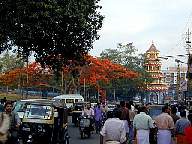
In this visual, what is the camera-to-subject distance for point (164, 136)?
47.8 feet

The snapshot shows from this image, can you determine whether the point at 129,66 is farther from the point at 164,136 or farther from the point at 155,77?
the point at 164,136

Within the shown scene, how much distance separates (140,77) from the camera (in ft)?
343

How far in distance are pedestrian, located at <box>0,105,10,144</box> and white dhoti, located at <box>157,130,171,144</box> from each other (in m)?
4.66

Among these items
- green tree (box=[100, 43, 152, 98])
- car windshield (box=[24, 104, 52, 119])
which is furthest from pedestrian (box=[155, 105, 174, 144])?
green tree (box=[100, 43, 152, 98])

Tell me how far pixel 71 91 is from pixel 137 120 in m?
62.7

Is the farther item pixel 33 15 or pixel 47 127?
pixel 33 15

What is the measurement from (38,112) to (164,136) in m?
5.85

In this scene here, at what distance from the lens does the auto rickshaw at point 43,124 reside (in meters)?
18.2

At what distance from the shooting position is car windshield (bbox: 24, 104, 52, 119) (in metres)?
18.8

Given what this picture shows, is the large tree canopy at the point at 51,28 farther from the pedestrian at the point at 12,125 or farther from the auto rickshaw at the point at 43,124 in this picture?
the pedestrian at the point at 12,125

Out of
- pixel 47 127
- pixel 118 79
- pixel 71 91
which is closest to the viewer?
pixel 47 127

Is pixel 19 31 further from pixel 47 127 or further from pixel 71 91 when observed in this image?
Result: pixel 71 91

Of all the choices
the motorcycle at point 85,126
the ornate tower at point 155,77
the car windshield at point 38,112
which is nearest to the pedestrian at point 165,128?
the car windshield at point 38,112

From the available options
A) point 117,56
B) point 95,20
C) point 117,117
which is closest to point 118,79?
point 117,56
